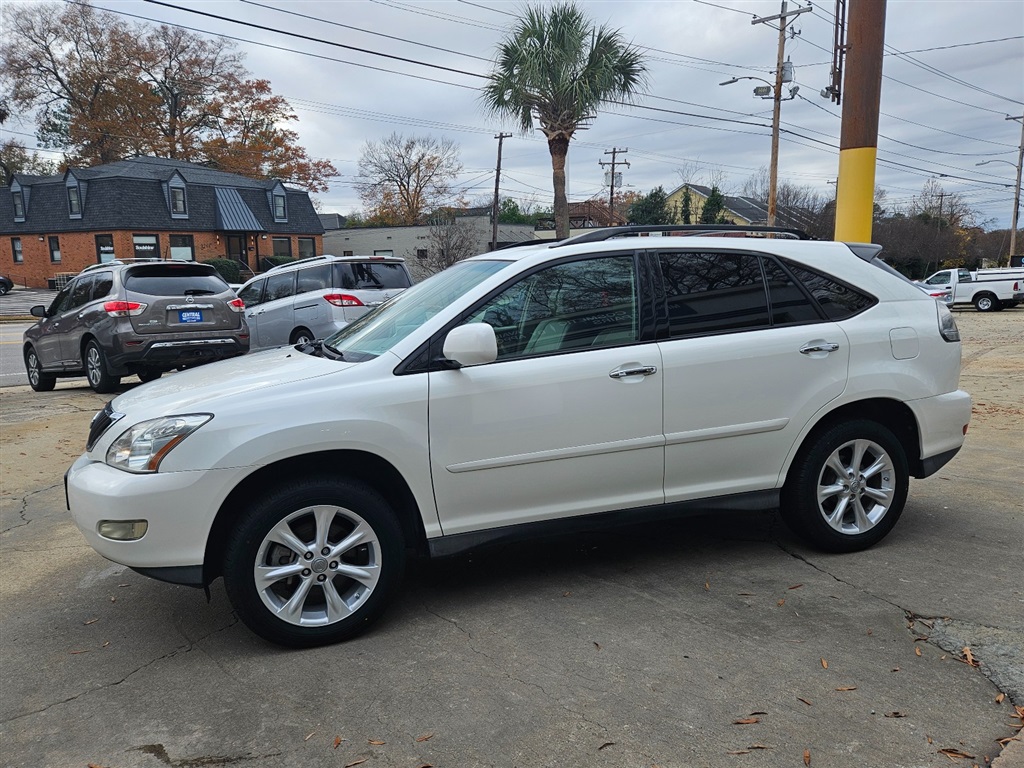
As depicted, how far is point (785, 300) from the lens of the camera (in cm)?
434

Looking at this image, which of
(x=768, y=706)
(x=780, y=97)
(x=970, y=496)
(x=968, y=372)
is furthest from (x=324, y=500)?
(x=780, y=97)

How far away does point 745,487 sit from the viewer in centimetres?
422

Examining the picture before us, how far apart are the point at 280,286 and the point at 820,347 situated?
448 inches

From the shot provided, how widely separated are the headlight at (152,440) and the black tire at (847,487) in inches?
119

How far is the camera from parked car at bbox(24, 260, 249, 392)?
412 inches

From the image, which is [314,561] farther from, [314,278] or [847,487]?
[314,278]

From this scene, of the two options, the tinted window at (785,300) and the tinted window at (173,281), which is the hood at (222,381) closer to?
the tinted window at (785,300)

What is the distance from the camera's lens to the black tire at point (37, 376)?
39.5 feet

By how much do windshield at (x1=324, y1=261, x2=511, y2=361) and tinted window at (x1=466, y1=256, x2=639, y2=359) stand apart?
0.21 m

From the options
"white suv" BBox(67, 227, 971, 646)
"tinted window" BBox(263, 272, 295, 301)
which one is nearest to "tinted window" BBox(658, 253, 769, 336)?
"white suv" BBox(67, 227, 971, 646)

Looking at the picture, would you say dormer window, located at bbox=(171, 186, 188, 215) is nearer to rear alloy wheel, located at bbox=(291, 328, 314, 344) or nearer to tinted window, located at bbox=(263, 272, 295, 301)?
tinted window, located at bbox=(263, 272, 295, 301)

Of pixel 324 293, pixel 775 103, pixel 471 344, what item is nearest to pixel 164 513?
pixel 471 344

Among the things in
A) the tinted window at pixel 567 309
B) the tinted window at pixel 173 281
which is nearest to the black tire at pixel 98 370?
the tinted window at pixel 173 281

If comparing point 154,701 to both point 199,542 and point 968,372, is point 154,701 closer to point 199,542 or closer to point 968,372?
point 199,542
